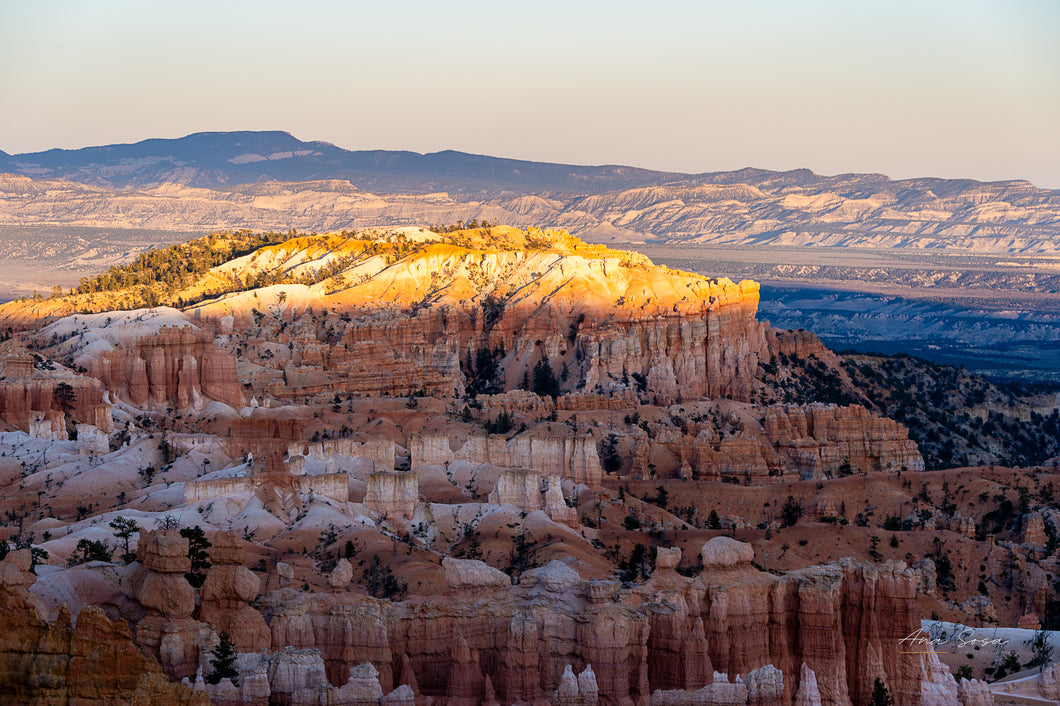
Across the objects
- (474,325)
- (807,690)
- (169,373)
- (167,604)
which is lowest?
(474,325)

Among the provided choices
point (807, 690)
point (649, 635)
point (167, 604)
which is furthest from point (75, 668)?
point (807, 690)

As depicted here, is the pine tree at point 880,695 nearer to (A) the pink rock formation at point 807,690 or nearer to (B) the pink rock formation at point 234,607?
(A) the pink rock formation at point 807,690

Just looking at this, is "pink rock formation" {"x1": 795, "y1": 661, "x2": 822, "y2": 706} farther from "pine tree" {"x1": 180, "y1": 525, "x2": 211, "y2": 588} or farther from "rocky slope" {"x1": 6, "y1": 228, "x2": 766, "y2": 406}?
"rocky slope" {"x1": 6, "y1": 228, "x2": 766, "y2": 406}

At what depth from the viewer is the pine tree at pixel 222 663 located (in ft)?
143

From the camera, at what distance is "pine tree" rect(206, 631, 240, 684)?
143 feet

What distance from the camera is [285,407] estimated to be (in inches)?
4798

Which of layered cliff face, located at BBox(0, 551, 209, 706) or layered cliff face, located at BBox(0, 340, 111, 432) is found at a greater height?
layered cliff face, located at BBox(0, 551, 209, 706)

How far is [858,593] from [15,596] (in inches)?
1202

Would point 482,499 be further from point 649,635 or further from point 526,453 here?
point 649,635

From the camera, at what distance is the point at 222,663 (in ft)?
146

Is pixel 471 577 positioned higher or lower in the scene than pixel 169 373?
higher

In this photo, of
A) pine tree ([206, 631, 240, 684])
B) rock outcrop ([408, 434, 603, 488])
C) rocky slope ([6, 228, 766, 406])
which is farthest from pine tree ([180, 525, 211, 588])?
rocky slope ([6, 228, 766, 406])

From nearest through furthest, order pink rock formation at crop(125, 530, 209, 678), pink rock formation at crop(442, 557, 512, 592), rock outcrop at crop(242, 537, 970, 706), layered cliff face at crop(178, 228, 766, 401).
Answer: pink rock formation at crop(125, 530, 209, 678) → rock outcrop at crop(242, 537, 970, 706) → pink rock formation at crop(442, 557, 512, 592) → layered cliff face at crop(178, 228, 766, 401)

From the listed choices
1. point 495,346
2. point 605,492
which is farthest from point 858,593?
point 495,346
